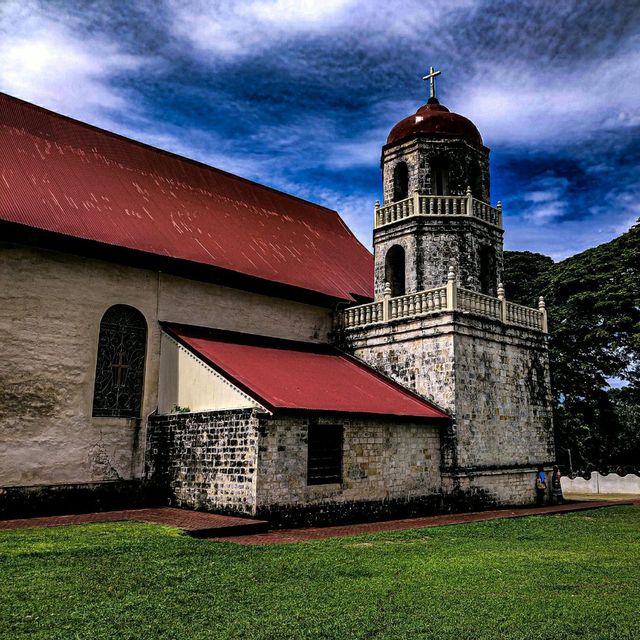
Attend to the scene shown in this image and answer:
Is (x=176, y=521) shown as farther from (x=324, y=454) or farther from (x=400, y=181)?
(x=400, y=181)

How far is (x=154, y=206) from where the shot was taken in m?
17.5

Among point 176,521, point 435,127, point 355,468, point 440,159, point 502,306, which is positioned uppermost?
point 435,127

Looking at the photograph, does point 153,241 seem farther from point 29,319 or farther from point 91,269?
point 29,319

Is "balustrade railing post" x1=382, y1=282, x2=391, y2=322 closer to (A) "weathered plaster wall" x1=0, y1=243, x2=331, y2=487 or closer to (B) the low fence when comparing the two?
(A) "weathered plaster wall" x1=0, y1=243, x2=331, y2=487

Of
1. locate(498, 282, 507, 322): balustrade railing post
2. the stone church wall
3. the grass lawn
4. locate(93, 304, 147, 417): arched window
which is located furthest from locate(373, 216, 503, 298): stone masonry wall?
the grass lawn

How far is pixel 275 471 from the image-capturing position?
1237cm

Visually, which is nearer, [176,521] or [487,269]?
[176,521]

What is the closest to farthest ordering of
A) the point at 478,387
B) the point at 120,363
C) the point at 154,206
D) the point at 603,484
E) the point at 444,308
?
the point at 120,363 < the point at 444,308 < the point at 478,387 < the point at 154,206 < the point at 603,484

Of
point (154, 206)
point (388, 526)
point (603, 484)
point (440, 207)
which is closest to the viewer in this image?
point (388, 526)

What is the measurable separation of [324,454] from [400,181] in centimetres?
1071

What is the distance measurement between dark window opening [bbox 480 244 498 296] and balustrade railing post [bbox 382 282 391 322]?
340 centimetres

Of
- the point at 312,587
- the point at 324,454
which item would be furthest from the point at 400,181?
the point at 312,587

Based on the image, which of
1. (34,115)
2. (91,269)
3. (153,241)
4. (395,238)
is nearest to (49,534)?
(91,269)

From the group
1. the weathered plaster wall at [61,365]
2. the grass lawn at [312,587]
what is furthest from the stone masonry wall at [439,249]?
the grass lawn at [312,587]
